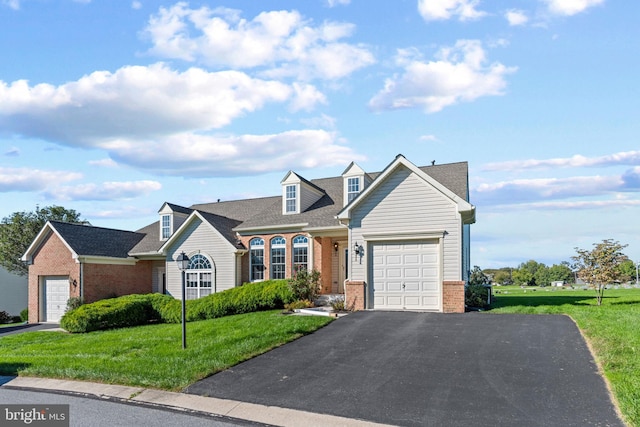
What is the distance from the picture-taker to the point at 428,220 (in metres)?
17.3

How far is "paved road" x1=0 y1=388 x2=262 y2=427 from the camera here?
7.49 m

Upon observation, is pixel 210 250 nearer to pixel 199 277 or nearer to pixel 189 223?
pixel 199 277

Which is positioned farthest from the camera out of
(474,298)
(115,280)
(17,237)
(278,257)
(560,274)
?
(560,274)

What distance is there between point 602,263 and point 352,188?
1128 cm

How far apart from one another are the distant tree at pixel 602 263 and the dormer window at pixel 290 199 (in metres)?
13.6

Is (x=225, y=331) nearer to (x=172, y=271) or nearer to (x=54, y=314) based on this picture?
(x=172, y=271)

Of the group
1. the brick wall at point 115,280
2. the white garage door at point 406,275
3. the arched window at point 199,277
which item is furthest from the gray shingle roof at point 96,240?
the white garage door at point 406,275

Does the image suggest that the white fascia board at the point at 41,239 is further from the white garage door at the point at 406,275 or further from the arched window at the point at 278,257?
the white garage door at the point at 406,275

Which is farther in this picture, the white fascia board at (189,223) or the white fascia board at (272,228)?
the white fascia board at (189,223)

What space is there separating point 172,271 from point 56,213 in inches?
963

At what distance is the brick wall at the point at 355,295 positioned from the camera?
1775 centimetres

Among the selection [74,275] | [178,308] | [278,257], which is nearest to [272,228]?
[278,257]

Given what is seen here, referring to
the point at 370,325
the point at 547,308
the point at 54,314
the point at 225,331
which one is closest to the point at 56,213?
the point at 54,314

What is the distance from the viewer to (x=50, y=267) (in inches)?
1073
